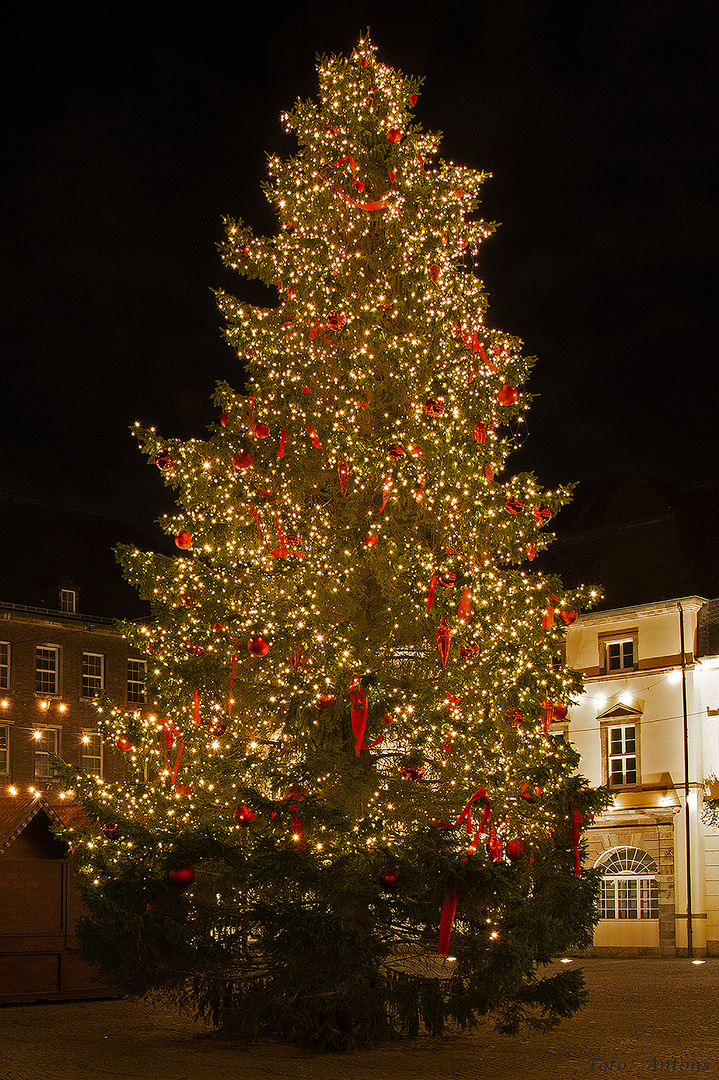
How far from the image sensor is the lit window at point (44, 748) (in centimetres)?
3659

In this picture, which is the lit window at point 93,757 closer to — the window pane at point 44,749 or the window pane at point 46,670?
the window pane at point 44,749

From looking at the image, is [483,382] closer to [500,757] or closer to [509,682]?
[509,682]

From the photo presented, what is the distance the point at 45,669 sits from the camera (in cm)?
3781

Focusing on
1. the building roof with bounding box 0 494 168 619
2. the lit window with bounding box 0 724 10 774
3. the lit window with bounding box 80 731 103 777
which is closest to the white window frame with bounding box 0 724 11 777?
the lit window with bounding box 0 724 10 774

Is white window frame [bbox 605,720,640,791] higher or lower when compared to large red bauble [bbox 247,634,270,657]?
lower

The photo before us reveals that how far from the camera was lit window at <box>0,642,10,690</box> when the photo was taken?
120 ft

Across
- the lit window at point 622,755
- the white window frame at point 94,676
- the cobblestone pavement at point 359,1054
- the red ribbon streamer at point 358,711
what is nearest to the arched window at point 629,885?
the lit window at point 622,755

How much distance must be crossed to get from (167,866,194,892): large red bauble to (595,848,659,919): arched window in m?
22.8

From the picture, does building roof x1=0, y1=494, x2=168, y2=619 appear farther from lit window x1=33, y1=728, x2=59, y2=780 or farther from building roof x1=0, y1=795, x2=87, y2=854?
building roof x1=0, y1=795, x2=87, y2=854

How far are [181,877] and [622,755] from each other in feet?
79.7

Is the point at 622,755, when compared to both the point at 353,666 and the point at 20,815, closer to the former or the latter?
the point at 20,815

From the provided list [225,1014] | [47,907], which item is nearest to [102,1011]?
[47,907]

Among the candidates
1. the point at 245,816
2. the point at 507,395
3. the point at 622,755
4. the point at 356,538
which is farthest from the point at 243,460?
the point at 622,755

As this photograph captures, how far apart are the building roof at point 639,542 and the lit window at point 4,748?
18.3 metres
